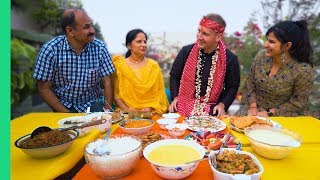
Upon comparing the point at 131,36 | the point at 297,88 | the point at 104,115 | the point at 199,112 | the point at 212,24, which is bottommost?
the point at 199,112

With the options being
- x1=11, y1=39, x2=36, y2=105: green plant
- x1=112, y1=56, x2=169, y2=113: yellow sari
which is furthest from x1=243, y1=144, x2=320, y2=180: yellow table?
x1=11, y1=39, x2=36, y2=105: green plant

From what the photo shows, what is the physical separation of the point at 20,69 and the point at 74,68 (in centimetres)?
316

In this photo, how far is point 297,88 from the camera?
2.96 meters

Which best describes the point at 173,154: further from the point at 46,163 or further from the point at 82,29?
the point at 82,29

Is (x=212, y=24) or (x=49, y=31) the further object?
(x=49, y=31)

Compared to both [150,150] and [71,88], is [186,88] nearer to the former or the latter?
[71,88]

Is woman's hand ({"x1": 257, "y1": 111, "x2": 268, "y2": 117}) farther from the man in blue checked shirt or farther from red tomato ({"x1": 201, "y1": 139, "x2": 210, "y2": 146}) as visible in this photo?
the man in blue checked shirt

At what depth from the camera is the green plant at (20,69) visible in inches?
215

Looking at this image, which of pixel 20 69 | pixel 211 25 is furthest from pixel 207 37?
pixel 20 69

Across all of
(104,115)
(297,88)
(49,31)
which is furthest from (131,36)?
(49,31)

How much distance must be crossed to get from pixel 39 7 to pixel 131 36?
21.0 ft

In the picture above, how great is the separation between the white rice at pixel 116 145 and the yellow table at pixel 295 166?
697 millimetres

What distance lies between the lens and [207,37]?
309cm

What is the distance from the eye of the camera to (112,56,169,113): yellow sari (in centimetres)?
337
